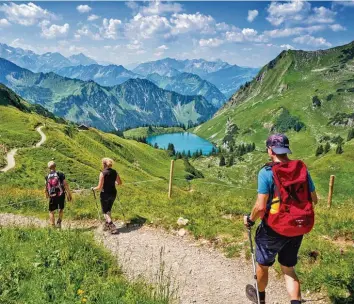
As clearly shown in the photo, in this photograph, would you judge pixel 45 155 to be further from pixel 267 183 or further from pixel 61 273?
pixel 267 183

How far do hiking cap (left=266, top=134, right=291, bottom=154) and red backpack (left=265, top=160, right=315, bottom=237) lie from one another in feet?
1.11

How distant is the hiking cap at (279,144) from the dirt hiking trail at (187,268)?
4.07 metres

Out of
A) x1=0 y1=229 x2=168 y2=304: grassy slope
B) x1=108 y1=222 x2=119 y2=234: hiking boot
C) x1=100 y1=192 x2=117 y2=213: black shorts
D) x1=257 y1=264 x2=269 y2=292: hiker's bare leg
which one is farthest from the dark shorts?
x1=100 y1=192 x2=117 y2=213: black shorts

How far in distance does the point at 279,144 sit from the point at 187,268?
7.43 meters

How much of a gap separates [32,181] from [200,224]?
32976 mm

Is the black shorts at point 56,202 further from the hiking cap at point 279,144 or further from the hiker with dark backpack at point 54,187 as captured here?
the hiking cap at point 279,144

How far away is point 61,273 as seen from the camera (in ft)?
32.6

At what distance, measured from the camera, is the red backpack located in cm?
752

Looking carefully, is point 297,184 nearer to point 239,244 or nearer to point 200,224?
point 239,244

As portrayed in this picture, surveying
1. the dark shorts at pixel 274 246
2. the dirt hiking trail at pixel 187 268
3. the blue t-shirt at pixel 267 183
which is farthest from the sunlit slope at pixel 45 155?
the blue t-shirt at pixel 267 183

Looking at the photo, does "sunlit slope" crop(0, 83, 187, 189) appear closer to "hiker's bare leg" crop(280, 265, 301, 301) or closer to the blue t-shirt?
"hiker's bare leg" crop(280, 265, 301, 301)

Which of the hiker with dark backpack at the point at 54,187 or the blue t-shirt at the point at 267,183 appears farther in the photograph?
the hiker with dark backpack at the point at 54,187

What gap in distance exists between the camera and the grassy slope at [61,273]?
8.68 metres

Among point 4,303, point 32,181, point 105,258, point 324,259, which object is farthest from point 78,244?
point 32,181
